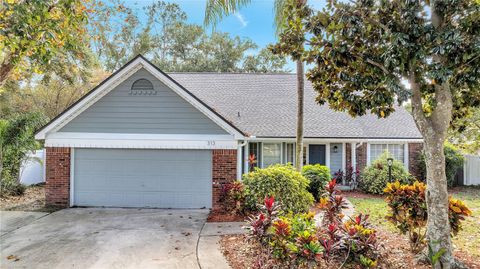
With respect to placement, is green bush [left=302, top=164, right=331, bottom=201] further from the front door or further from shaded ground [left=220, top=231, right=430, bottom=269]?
shaded ground [left=220, top=231, right=430, bottom=269]

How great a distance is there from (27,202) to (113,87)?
5225 millimetres

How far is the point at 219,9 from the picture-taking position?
27.2 ft

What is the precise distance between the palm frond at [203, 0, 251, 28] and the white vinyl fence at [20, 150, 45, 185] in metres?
9.18

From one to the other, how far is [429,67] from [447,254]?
3123 mm

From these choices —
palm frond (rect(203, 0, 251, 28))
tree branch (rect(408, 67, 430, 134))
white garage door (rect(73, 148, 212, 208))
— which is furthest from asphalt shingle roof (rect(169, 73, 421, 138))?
tree branch (rect(408, 67, 430, 134))

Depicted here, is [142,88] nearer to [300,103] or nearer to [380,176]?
[300,103]

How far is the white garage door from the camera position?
9391mm

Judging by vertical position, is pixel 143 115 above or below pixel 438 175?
above

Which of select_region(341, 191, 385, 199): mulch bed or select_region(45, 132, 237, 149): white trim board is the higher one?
select_region(45, 132, 237, 149): white trim board

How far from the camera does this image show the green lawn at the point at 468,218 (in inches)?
242

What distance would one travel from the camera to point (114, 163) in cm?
944

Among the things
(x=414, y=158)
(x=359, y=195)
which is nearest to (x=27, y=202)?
(x=359, y=195)

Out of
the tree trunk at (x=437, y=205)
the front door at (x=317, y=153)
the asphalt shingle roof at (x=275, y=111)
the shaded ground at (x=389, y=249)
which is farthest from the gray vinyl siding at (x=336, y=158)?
the tree trunk at (x=437, y=205)

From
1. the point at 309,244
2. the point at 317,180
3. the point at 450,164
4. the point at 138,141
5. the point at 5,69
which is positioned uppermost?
the point at 5,69
